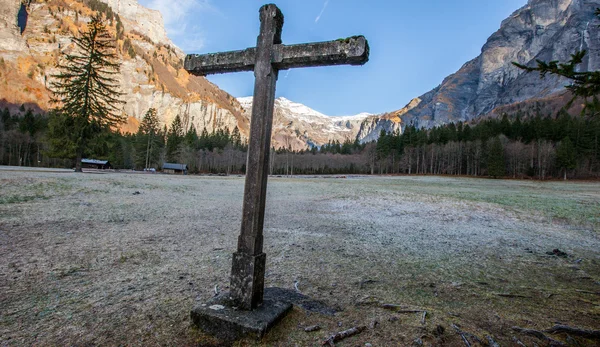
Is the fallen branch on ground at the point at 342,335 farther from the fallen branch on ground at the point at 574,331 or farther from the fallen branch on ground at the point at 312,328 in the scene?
the fallen branch on ground at the point at 574,331

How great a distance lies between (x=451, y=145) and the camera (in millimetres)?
84750

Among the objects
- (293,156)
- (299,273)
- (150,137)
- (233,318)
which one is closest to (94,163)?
(150,137)

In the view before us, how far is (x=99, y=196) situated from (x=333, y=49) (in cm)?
1644

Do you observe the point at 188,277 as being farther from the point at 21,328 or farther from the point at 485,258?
the point at 485,258

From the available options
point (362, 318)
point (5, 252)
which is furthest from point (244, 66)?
point (5, 252)

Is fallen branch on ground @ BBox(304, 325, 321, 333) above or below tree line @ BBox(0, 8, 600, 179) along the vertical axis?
below

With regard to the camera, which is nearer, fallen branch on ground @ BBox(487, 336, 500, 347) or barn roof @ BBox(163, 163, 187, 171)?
fallen branch on ground @ BBox(487, 336, 500, 347)

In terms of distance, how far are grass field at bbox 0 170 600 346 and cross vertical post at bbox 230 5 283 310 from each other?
2.06ft

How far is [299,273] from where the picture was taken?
605cm

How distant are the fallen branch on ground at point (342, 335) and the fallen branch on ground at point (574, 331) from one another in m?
2.43

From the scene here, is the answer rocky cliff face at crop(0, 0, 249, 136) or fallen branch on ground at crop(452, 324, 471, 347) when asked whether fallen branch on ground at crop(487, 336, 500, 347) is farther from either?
Result: rocky cliff face at crop(0, 0, 249, 136)

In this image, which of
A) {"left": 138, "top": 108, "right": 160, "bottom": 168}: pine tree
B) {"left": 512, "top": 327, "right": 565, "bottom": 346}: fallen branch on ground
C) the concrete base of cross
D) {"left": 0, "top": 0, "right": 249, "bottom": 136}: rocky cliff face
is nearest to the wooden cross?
the concrete base of cross

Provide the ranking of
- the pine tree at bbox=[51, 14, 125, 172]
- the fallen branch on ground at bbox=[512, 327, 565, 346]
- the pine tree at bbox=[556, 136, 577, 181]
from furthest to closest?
the pine tree at bbox=[556, 136, 577, 181] < the pine tree at bbox=[51, 14, 125, 172] < the fallen branch on ground at bbox=[512, 327, 565, 346]

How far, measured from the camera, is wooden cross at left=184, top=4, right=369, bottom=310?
3810 mm
